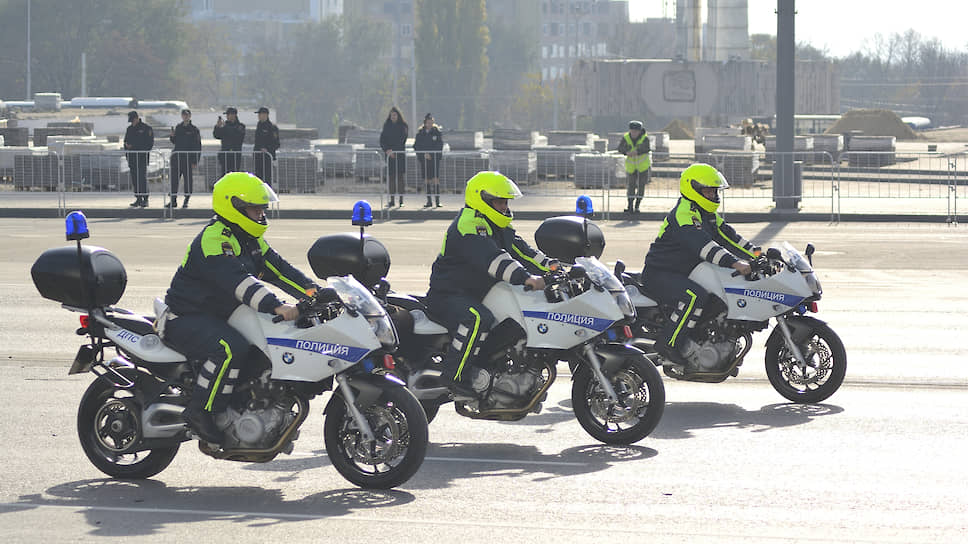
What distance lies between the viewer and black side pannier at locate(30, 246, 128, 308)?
8.71 metres

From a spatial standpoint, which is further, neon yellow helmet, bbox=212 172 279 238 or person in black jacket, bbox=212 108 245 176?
person in black jacket, bbox=212 108 245 176

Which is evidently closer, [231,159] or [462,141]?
[231,159]

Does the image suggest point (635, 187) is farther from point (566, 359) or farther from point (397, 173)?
point (566, 359)

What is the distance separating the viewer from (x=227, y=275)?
8.41 m

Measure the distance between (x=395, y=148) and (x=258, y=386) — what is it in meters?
21.8

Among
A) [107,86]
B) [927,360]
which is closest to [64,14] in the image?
[107,86]

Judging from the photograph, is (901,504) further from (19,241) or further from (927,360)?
(19,241)

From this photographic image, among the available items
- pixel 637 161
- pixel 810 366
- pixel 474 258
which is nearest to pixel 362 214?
pixel 474 258

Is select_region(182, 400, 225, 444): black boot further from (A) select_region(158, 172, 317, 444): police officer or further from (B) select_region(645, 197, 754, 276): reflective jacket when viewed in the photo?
(B) select_region(645, 197, 754, 276): reflective jacket

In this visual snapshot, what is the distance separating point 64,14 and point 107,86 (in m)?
5.71

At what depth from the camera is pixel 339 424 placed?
8.37 meters

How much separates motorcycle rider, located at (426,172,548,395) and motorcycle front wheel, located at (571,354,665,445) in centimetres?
62

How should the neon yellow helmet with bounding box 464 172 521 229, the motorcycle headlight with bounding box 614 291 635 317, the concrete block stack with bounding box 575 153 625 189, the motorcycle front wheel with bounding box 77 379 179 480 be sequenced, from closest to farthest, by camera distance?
the motorcycle front wheel with bounding box 77 379 179 480
the motorcycle headlight with bounding box 614 291 635 317
the neon yellow helmet with bounding box 464 172 521 229
the concrete block stack with bounding box 575 153 625 189

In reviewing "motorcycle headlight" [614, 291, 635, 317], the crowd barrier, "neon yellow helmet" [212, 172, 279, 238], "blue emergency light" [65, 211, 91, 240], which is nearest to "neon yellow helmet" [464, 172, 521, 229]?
"motorcycle headlight" [614, 291, 635, 317]
